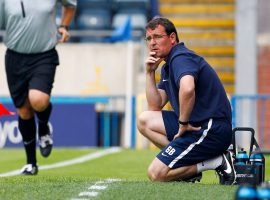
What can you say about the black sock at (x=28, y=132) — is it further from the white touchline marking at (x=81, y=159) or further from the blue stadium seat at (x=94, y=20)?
the blue stadium seat at (x=94, y=20)

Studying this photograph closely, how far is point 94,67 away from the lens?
57.2 ft

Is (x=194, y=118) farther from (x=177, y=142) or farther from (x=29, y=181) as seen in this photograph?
(x=29, y=181)

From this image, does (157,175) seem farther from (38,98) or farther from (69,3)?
(69,3)

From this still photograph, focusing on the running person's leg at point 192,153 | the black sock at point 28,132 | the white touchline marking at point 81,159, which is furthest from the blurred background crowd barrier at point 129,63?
the running person's leg at point 192,153

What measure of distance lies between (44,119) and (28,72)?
52 centimetres

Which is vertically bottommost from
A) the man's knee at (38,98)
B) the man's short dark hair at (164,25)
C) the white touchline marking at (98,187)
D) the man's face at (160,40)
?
the white touchline marking at (98,187)

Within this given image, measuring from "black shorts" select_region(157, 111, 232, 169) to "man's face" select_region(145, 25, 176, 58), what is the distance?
59 centimetres

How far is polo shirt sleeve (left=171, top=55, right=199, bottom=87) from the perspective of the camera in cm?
673

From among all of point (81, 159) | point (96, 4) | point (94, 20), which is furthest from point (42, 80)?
point (96, 4)

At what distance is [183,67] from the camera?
22.2 ft

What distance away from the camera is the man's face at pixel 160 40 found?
23.2 feet

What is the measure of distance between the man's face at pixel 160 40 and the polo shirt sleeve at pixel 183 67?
0.72 feet

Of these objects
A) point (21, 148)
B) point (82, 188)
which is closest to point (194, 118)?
point (82, 188)

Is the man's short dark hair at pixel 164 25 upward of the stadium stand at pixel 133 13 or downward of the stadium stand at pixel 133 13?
upward
